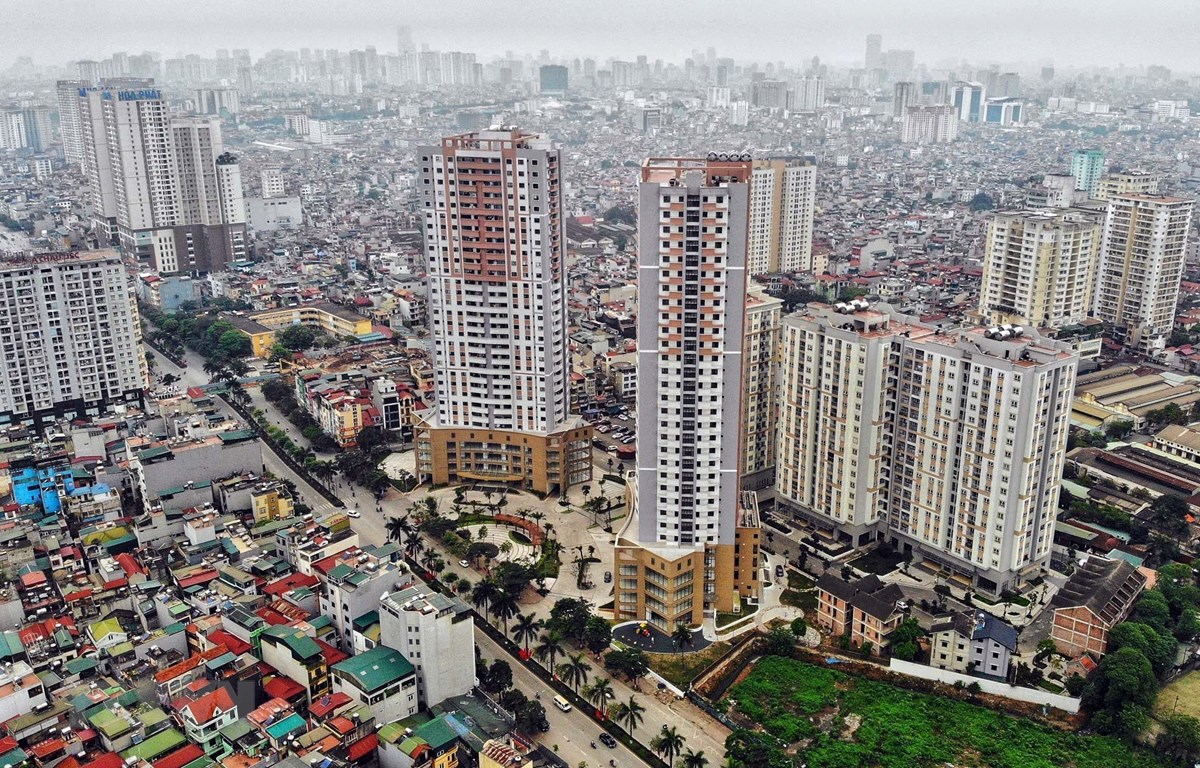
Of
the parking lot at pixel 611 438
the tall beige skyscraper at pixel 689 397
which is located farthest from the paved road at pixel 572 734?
the parking lot at pixel 611 438

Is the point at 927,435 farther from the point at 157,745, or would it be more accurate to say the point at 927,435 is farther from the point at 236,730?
the point at 157,745

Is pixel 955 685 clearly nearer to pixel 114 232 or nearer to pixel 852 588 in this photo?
pixel 852 588

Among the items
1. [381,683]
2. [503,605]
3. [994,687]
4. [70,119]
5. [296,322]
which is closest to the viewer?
[381,683]

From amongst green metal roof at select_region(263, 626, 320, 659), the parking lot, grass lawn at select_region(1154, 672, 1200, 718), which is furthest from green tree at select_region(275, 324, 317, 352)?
grass lawn at select_region(1154, 672, 1200, 718)

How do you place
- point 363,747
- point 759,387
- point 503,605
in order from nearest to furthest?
point 363,747, point 503,605, point 759,387

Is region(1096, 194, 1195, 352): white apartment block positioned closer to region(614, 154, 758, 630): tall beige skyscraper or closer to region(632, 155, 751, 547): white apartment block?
region(614, 154, 758, 630): tall beige skyscraper

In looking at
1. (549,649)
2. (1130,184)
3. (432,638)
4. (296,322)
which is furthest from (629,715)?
(1130,184)

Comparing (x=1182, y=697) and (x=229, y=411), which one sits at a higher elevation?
(x=229, y=411)
